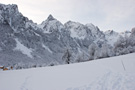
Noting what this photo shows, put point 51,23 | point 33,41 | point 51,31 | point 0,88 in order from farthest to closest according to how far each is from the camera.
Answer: point 51,23 → point 51,31 → point 33,41 → point 0,88

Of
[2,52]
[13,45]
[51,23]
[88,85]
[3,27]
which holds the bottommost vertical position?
[88,85]

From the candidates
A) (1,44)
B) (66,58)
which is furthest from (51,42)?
(66,58)

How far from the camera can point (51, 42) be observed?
138375mm

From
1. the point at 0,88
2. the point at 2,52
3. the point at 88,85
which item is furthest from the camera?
the point at 2,52

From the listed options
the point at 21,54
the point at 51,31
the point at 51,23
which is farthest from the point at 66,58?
the point at 51,23

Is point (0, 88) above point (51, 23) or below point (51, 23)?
below

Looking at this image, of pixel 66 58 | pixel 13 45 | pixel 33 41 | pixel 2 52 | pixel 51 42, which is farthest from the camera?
pixel 51 42

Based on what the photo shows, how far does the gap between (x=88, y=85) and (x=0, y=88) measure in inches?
254

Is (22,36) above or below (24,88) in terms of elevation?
above

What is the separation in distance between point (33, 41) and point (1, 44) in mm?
36912

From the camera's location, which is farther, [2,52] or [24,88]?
[2,52]

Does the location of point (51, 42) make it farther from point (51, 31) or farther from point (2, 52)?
point (2, 52)

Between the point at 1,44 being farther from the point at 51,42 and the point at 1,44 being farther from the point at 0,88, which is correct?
the point at 0,88

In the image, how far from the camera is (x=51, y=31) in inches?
6280
